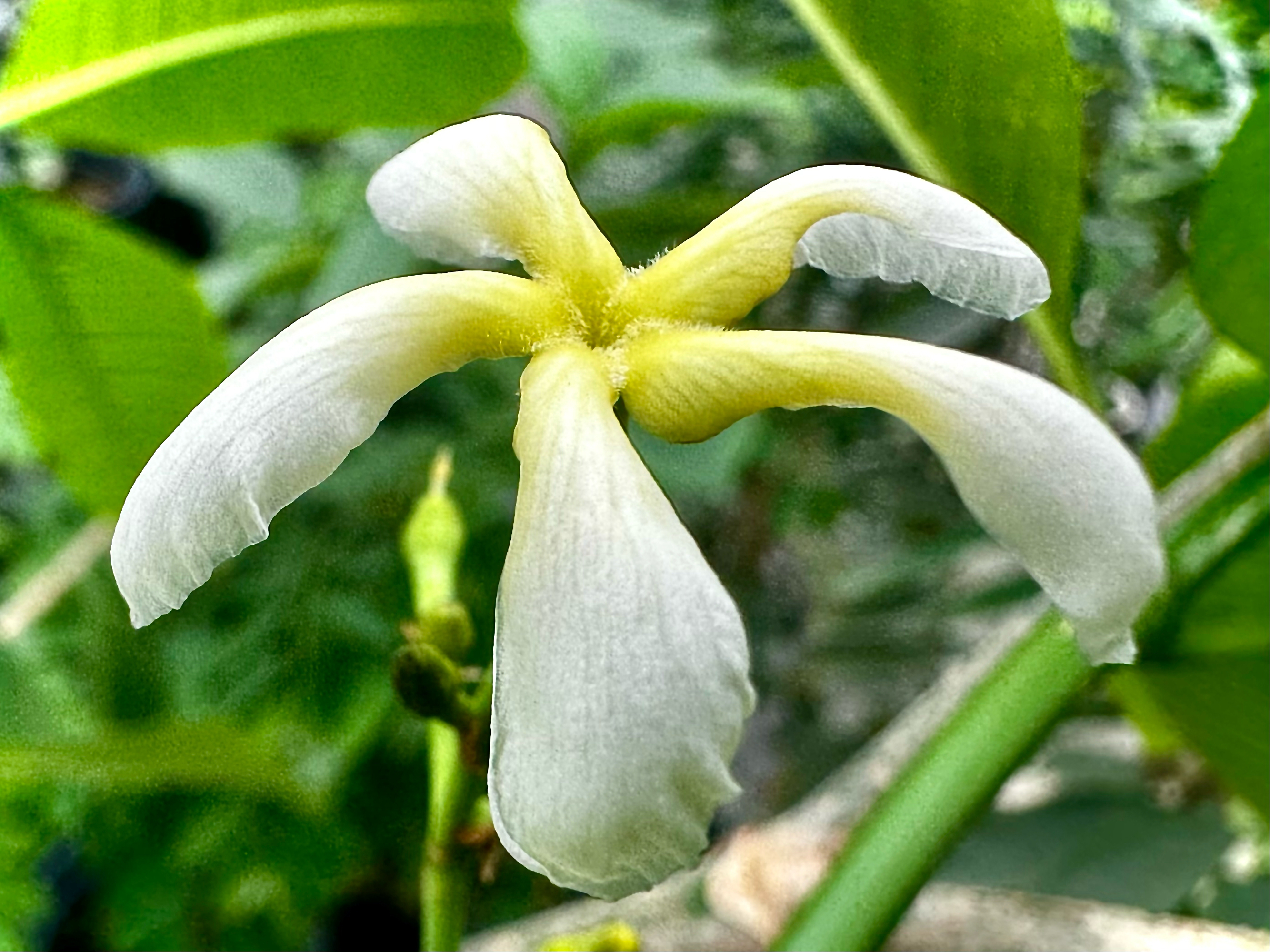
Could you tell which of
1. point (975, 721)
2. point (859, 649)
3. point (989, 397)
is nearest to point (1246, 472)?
point (975, 721)

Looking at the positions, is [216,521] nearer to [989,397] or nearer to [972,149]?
[989,397]

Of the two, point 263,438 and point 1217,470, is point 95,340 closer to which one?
point 263,438

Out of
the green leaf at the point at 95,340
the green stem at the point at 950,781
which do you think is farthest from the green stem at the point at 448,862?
the green leaf at the point at 95,340

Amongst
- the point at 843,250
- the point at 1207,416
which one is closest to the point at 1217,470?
the point at 1207,416

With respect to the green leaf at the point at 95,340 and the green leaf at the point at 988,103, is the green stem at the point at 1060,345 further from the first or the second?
the green leaf at the point at 95,340

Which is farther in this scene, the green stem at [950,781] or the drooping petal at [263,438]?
the green stem at [950,781]
